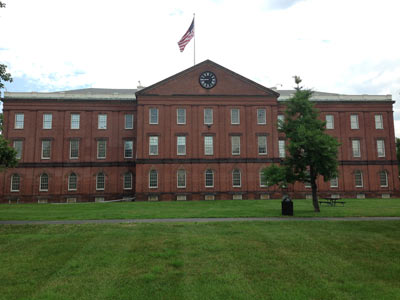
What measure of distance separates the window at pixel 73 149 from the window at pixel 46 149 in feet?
8.60

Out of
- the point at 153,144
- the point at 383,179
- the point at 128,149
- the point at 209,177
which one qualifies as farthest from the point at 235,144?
the point at 383,179

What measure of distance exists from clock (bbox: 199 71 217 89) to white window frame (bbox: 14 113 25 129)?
23734mm

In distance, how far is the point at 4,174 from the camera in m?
38.8

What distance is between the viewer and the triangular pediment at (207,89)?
3859 cm

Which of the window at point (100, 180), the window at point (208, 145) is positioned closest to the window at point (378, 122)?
the window at point (208, 145)

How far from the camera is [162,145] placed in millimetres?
38062

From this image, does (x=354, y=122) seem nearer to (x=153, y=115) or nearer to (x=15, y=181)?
(x=153, y=115)

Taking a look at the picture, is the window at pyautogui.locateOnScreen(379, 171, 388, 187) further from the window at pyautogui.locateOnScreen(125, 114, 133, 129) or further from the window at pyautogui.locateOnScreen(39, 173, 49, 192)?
the window at pyautogui.locateOnScreen(39, 173, 49, 192)

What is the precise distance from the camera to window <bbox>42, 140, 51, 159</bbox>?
130 ft

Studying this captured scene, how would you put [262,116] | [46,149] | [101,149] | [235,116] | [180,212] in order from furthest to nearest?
[101,149]
[46,149]
[262,116]
[235,116]
[180,212]

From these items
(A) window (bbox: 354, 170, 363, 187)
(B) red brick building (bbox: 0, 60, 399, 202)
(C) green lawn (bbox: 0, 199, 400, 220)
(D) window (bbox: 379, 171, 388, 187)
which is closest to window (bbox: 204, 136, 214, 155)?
(B) red brick building (bbox: 0, 60, 399, 202)

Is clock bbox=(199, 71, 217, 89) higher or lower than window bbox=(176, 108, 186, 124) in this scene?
higher

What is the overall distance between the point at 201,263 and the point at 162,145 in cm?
2982

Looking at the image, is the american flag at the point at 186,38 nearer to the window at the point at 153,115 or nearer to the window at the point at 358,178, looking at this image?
the window at the point at 153,115
